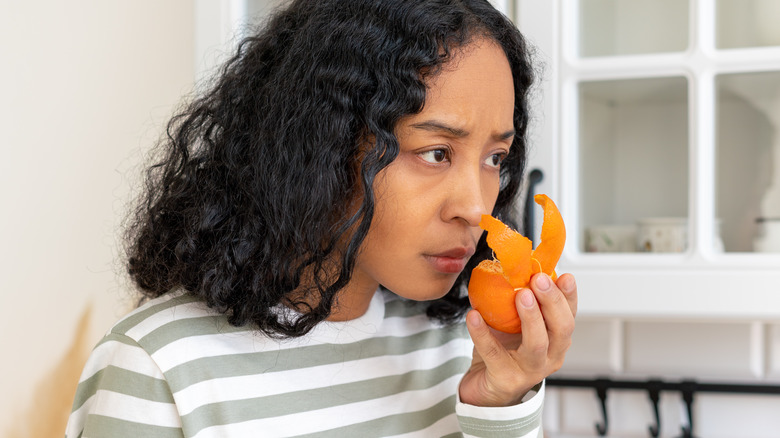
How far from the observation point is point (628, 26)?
99 centimetres

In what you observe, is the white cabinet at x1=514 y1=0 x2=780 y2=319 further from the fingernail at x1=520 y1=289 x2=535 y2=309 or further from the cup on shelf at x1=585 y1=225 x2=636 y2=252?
the fingernail at x1=520 y1=289 x2=535 y2=309

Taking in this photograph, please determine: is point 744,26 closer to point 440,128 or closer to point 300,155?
point 440,128

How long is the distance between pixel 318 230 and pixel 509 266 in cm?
18

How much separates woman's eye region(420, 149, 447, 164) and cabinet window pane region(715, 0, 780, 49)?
0.52m

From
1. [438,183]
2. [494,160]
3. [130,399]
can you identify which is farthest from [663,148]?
[130,399]

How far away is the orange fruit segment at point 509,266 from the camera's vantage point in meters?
0.59

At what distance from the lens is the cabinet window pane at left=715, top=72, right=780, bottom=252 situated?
95 centimetres

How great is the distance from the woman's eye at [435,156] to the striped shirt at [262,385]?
0.22 metres

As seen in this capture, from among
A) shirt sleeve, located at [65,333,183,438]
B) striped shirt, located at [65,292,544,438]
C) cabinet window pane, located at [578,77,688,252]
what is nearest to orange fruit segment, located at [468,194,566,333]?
striped shirt, located at [65,292,544,438]

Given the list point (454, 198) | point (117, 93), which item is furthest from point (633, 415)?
point (117, 93)

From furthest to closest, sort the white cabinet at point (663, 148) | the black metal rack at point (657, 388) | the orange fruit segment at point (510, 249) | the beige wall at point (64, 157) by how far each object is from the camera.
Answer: the black metal rack at point (657, 388)
the white cabinet at point (663, 148)
the beige wall at point (64, 157)
the orange fruit segment at point (510, 249)

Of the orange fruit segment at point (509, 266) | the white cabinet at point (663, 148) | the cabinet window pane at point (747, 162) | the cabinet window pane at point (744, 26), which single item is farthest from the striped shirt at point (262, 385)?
the cabinet window pane at point (744, 26)

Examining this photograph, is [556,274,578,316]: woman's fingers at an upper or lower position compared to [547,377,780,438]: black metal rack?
upper

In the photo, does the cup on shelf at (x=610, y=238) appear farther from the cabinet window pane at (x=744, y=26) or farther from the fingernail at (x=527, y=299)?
the fingernail at (x=527, y=299)
